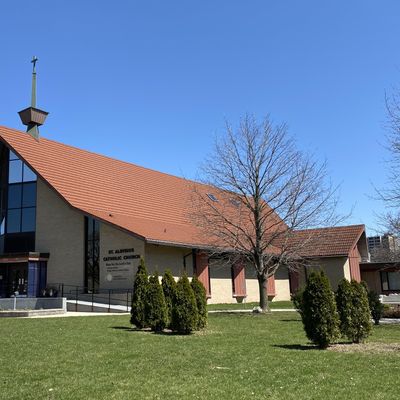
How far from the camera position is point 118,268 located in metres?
26.8

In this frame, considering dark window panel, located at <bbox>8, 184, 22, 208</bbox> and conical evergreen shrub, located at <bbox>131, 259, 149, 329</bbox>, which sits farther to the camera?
dark window panel, located at <bbox>8, 184, 22, 208</bbox>

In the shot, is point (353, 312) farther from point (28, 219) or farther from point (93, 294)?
point (28, 219)

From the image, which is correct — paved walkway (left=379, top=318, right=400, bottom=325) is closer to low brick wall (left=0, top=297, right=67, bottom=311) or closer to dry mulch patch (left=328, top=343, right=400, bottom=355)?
dry mulch patch (left=328, top=343, right=400, bottom=355)

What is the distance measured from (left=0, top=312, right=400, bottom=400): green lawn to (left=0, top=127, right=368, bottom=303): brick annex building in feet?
39.3

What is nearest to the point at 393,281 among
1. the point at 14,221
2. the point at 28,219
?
the point at 28,219

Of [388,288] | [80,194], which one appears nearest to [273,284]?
[388,288]

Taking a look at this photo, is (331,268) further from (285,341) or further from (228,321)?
(285,341)

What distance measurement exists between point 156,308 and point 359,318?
5909mm

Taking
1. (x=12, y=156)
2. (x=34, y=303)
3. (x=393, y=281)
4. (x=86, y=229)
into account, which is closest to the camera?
(x=34, y=303)

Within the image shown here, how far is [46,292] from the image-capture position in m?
27.5

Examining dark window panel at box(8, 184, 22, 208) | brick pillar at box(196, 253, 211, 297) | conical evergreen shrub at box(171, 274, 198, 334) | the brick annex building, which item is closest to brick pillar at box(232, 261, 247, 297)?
the brick annex building

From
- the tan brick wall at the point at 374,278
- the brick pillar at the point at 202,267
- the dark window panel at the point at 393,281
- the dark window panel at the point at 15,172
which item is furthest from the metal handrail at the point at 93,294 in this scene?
the dark window panel at the point at 393,281

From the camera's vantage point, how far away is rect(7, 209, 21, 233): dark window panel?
99.9 ft

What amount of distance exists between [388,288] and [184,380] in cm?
4040
